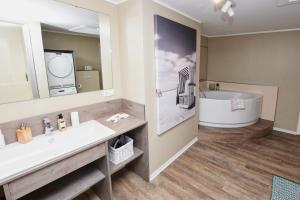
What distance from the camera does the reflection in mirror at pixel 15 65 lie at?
1302mm

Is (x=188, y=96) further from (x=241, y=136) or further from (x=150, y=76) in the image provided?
(x=241, y=136)

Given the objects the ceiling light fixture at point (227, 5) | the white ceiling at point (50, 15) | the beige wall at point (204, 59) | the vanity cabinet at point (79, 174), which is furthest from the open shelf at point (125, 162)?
the beige wall at point (204, 59)

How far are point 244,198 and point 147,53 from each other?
1901mm

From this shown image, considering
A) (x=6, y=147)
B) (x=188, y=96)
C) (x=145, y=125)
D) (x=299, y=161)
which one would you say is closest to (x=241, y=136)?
(x=299, y=161)

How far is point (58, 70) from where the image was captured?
1.63m

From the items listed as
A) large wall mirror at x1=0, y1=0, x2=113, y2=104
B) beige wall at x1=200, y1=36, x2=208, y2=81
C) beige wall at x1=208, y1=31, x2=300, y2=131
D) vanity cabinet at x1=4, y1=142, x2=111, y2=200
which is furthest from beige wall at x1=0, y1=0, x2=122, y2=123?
beige wall at x1=208, y1=31, x2=300, y2=131

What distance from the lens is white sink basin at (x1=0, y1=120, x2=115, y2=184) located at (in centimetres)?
111

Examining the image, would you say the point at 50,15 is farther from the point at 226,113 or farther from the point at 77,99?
the point at 226,113

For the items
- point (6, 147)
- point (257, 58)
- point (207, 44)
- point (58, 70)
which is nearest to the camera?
point (6, 147)

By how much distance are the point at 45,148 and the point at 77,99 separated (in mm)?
547

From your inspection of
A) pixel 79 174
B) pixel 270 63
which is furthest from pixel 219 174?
pixel 270 63

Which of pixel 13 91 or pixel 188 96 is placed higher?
pixel 13 91

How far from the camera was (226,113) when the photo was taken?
3348 millimetres

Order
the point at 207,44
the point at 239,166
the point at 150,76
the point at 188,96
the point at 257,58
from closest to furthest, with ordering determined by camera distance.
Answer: the point at 150,76 → the point at 239,166 → the point at 188,96 → the point at 257,58 → the point at 207,44
